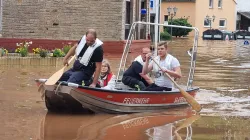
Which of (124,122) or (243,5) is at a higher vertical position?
(243,5)

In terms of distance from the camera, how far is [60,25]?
29625 mm

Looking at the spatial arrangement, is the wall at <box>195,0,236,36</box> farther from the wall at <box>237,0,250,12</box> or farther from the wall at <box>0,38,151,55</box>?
the wall at <box>0,38,151,55</box>

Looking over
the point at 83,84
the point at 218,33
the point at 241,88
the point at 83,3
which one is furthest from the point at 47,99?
the point at 218,33

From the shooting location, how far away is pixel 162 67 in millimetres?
12211

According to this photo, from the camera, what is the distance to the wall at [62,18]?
1159 inches

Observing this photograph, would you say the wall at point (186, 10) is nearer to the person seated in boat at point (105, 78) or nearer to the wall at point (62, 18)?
the wall at point (62, 18)

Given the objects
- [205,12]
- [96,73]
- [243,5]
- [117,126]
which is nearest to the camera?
[117,126]

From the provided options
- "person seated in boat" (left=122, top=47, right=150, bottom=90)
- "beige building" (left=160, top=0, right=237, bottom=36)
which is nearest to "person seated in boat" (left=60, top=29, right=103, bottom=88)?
"person seated in boat" (left=122, top=47, right=150, bottom=90)

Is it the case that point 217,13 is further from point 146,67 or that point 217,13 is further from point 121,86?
point 146,67

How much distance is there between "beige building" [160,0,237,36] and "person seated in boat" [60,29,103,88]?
2528 inches

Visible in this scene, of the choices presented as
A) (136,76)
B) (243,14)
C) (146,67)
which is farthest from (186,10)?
(146,67)

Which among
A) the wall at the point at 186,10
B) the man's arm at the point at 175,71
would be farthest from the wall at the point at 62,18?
the wall at the point at 186,10

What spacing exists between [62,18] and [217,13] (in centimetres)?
5425

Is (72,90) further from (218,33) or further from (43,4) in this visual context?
(218,33)
